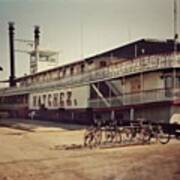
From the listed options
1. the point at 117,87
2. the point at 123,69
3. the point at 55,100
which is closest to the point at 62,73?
the point at 55,100

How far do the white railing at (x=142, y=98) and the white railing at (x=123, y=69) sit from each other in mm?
1826

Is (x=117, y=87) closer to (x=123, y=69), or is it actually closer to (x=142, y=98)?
(x=123, y=69)

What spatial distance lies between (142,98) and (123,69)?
4412 mm

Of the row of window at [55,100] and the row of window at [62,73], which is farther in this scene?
the row of window at [62,73]

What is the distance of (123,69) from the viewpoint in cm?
3472

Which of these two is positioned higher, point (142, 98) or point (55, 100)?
point (55, 100)

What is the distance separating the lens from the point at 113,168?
527 inches

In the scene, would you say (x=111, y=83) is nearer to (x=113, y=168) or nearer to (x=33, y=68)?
(x=113, y=168)

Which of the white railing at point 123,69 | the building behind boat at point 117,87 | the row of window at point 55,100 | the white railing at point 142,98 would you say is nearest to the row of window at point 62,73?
the building behind boat at point 117,87

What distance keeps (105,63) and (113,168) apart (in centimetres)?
2869

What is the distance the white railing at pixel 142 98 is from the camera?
28.2 m

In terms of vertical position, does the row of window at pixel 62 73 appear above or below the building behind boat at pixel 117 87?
above

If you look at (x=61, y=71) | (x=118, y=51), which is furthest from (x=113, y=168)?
(x=61, y=71)

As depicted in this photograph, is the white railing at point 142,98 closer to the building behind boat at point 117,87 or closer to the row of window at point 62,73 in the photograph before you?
the building behind boat at point 117,87
